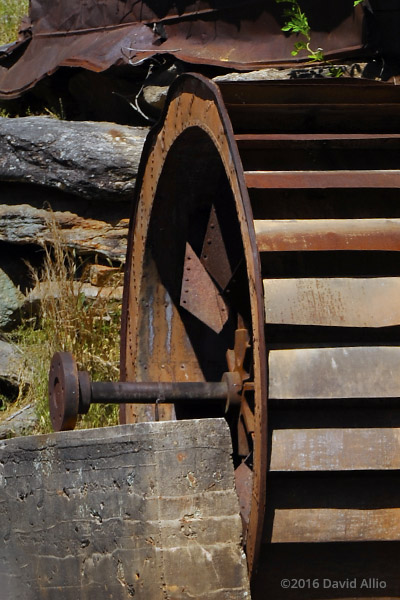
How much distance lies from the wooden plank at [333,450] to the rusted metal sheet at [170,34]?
3.15 m

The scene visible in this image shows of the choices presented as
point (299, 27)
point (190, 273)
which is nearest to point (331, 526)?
point (190, 273)

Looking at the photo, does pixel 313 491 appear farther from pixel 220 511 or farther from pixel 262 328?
pixel 262 328

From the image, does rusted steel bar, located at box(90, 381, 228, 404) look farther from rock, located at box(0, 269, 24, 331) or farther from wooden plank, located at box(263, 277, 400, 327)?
rock, located at box(0, 269, 24, 331)

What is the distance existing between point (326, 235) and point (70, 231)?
3459 millimetres

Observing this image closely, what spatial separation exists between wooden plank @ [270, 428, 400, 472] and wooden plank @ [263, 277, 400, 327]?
1.09 feet

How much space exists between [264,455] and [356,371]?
399 millimetres

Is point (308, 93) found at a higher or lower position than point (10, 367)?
higher

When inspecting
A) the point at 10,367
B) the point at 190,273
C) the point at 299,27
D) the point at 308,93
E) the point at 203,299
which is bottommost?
the point at 10,367

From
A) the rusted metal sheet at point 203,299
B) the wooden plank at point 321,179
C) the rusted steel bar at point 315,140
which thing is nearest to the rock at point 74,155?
the rusted metal sheet at point 203,299

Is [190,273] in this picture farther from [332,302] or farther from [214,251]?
[332,302]

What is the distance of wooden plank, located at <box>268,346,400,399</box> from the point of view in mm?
2953

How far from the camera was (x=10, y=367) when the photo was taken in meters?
6.23

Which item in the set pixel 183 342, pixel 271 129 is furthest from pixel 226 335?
pixel 271 129

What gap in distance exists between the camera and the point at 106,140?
630 centimetres
